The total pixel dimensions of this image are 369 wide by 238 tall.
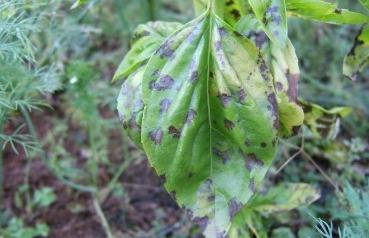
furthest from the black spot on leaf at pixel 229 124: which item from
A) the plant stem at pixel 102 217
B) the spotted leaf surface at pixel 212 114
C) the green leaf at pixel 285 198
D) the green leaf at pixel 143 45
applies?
the plant stem at pixel 102 217

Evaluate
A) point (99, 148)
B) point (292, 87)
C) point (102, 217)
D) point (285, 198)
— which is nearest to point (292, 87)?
point (292, 87)

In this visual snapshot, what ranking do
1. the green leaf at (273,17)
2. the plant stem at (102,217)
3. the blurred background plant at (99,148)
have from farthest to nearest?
1. the plant stem at (102,217)
2. the blurred background plant at (99,148)
3. the green leaf at (273,17)

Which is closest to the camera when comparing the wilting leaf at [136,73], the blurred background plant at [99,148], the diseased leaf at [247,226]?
Answer: the wilting leaf at [136,73]

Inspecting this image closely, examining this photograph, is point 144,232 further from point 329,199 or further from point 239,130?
point 239,130

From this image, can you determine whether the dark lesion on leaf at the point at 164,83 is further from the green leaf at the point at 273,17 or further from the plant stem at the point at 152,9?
the plant stem at the point at 152,9

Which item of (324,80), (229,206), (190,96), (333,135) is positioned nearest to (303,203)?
(333,135)

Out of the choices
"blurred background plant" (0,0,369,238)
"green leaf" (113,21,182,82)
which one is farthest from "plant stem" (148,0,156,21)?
"green leaf" (113,21,182,82)

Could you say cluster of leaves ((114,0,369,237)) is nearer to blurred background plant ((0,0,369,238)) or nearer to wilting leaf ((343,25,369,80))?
wilting leaf ((343,25,369,80))
